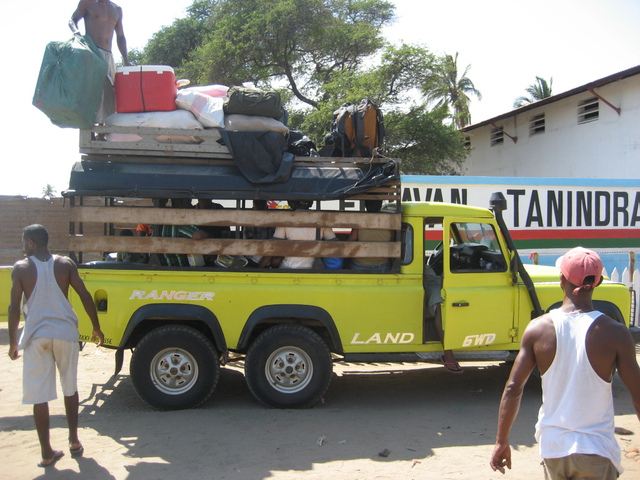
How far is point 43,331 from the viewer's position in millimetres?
4258

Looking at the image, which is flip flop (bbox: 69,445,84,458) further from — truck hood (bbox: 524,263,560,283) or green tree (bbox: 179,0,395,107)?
green tree (bbox: 179,0,395,107)

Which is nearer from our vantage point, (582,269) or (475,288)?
(582,269)

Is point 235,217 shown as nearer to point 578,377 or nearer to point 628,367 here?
point 578,377

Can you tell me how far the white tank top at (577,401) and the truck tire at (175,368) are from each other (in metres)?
3.62

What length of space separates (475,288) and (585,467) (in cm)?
325

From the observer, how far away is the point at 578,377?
8.36 feet

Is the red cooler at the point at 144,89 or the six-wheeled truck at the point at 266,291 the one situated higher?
the red cooler at the point at 144,89

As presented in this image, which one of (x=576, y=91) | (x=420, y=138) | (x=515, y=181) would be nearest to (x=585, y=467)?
(x=515, y=181)

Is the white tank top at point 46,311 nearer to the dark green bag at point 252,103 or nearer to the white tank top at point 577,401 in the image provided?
the dark green bag at point 252,103

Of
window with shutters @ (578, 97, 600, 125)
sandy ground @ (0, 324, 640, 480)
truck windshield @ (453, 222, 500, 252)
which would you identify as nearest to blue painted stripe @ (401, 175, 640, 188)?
truck windshield @ (453, 222, 500, 252)

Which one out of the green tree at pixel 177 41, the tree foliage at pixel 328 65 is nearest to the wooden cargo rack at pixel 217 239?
the tree foliage at pixel 328 65

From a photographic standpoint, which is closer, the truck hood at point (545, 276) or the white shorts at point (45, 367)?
the white shorts at point (45, 367)

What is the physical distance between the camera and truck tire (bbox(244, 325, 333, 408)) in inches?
215

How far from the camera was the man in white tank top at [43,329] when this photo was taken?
4.24 m
